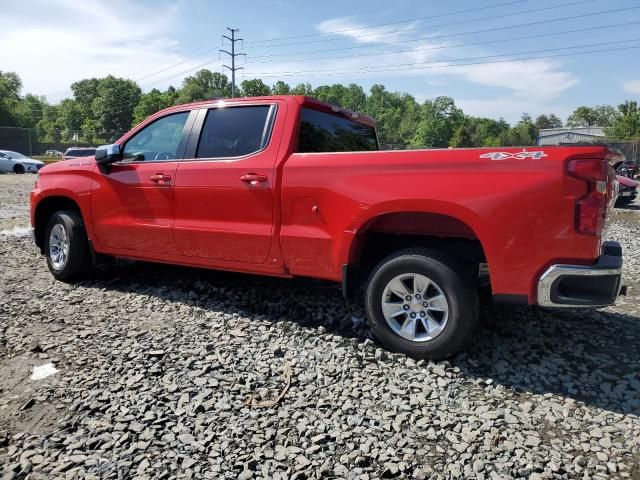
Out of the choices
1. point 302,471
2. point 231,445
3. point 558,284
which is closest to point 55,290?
point 231,445

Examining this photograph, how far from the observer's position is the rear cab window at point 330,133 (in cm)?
432

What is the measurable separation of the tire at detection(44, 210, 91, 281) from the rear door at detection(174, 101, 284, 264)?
4.97 ft

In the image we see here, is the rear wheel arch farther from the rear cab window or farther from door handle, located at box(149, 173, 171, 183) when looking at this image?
door handle, located at box(149, 173, 171, 183)

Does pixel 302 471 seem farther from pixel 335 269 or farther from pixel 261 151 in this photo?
pixel 261 151

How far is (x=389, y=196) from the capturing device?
3533 mm

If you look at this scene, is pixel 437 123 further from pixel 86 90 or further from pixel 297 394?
pixel 297 394

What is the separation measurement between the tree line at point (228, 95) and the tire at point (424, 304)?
7549cm

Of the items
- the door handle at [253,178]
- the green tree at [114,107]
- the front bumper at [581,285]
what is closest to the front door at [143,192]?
the door handle at [253,178]

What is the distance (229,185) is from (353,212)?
1227mm

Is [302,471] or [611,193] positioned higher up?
[611,193]

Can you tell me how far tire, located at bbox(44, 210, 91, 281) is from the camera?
214 inches

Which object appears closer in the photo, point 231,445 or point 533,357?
point 231,445

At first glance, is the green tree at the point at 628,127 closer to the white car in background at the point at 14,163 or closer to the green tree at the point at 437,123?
the green tree at the point at 437,123

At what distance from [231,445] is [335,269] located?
1627 mm
